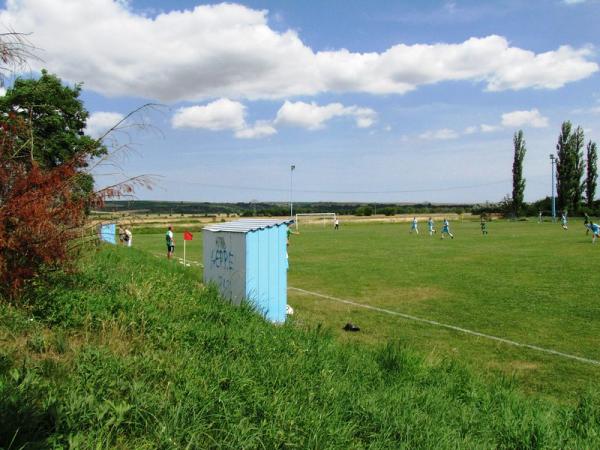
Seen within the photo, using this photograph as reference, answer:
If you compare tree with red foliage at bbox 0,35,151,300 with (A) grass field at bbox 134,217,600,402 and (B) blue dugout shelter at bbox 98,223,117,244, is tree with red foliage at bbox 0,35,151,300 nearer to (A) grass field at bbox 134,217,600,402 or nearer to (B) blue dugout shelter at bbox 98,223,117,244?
(B) blue dugout shelter at bbox 98,223,117,244

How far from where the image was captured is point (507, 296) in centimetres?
1307

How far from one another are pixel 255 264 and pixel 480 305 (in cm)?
591

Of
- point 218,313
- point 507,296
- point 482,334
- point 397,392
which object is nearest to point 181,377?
point 397,392

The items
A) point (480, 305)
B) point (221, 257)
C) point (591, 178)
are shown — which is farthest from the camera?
point (591, 178)

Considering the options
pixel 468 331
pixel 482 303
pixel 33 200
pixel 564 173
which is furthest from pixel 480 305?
pixel 564 173

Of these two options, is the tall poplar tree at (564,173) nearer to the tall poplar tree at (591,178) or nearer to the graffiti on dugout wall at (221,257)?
the tall poplar tree at (591,178)

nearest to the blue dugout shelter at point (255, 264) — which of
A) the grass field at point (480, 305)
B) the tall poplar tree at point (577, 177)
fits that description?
the grass field at point (480, 305)

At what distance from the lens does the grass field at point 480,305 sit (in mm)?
7543

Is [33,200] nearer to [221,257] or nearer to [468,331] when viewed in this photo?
[221,257]

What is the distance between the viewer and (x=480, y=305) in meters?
12.1

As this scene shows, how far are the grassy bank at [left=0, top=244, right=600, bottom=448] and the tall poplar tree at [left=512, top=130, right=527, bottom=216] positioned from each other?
277 ft

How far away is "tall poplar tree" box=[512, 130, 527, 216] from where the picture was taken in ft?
273

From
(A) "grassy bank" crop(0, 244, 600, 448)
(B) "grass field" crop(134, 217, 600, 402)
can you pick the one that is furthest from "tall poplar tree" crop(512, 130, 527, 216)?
(A) "grassy bank" crop(0, 244, 600, 448)

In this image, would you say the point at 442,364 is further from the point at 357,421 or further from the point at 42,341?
the point at 42,341
